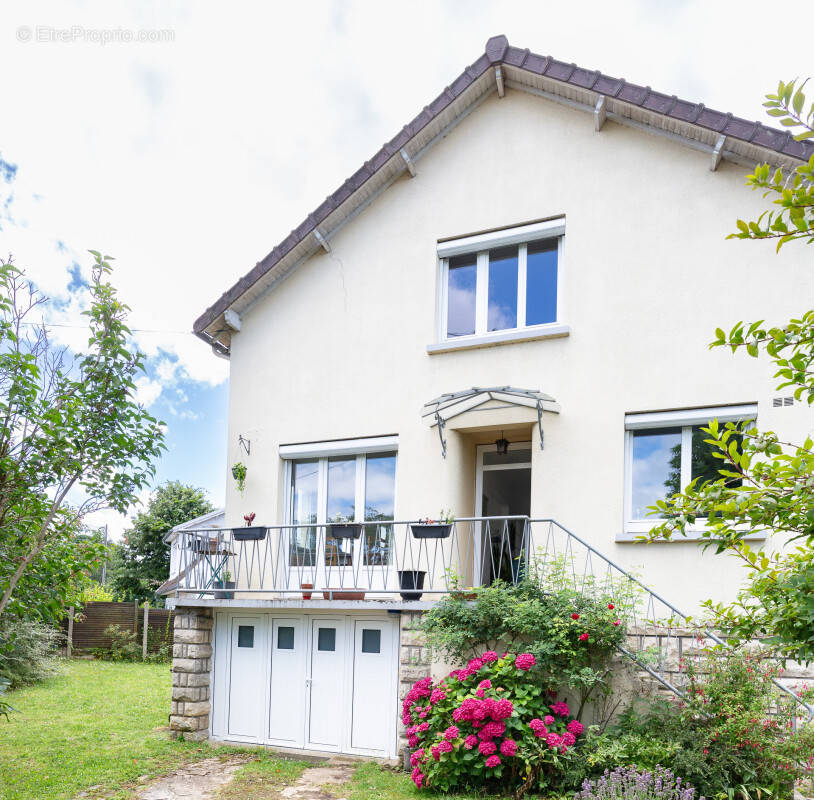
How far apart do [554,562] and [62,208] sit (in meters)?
22.5

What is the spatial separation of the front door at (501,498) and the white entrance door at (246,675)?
3192 millimetres

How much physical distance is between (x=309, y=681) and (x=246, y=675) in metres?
1.04

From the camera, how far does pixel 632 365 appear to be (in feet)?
29.6

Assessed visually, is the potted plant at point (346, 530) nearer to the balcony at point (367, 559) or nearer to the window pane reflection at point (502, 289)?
the balcony at point (367, 559)

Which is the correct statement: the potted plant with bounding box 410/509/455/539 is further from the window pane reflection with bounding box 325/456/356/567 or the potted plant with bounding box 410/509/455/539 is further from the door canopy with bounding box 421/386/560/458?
the window pane reflection with bounding box 325/456/356/567

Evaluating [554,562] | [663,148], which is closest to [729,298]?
[663,148]

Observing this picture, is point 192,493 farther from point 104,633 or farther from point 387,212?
point 387,212

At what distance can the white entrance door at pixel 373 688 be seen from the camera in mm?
9227

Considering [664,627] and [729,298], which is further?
[729,298]

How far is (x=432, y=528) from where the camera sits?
361 inches

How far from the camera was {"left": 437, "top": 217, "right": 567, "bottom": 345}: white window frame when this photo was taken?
32.2 feet

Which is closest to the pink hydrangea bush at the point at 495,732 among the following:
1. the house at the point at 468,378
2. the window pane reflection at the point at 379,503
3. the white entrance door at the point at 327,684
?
the house at the point at 468,378

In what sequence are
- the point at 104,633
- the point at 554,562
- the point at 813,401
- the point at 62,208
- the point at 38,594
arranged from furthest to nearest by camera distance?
the point at 62,208
the point at 104,633
the point at 554,562
the point at 38,594
the point at 813,401

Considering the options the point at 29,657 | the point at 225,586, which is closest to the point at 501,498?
the point at 225,586
